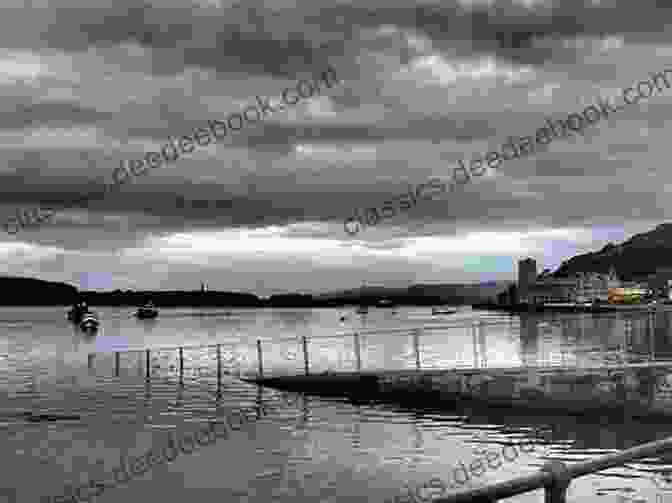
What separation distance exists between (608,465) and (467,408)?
802 inches

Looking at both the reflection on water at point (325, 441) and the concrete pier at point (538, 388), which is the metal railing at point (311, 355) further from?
the reflection on water at point (325, 441)

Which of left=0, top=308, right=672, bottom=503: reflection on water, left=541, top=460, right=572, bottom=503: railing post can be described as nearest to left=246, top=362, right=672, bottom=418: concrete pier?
left=0, top=308, right=672, bottom=503: reflection on water

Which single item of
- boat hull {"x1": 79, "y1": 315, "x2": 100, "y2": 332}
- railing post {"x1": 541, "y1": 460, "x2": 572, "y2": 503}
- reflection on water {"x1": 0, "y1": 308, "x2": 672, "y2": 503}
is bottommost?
boat hull {"x1": 79, "y1": 315, "x2": 100, "y2": 332}

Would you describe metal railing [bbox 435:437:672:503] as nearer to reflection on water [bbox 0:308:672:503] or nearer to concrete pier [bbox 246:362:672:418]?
reflection on water [bbox 0:308:672:503]

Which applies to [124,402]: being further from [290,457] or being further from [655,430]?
[655,430]

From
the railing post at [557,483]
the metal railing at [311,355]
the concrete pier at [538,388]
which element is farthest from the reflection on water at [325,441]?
the railing post at [557,483]

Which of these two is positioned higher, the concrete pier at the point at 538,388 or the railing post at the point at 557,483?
the railing post at the point at 557,483

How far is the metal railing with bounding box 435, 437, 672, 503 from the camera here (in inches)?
163

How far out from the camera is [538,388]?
2333 cm

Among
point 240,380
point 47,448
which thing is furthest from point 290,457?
point 240,380

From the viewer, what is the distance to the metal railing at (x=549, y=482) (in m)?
4.13

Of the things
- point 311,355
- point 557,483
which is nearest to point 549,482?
point 557,483

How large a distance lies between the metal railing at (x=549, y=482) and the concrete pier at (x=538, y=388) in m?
16.9

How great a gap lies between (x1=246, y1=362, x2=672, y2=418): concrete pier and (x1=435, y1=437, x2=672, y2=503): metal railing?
1687cm
